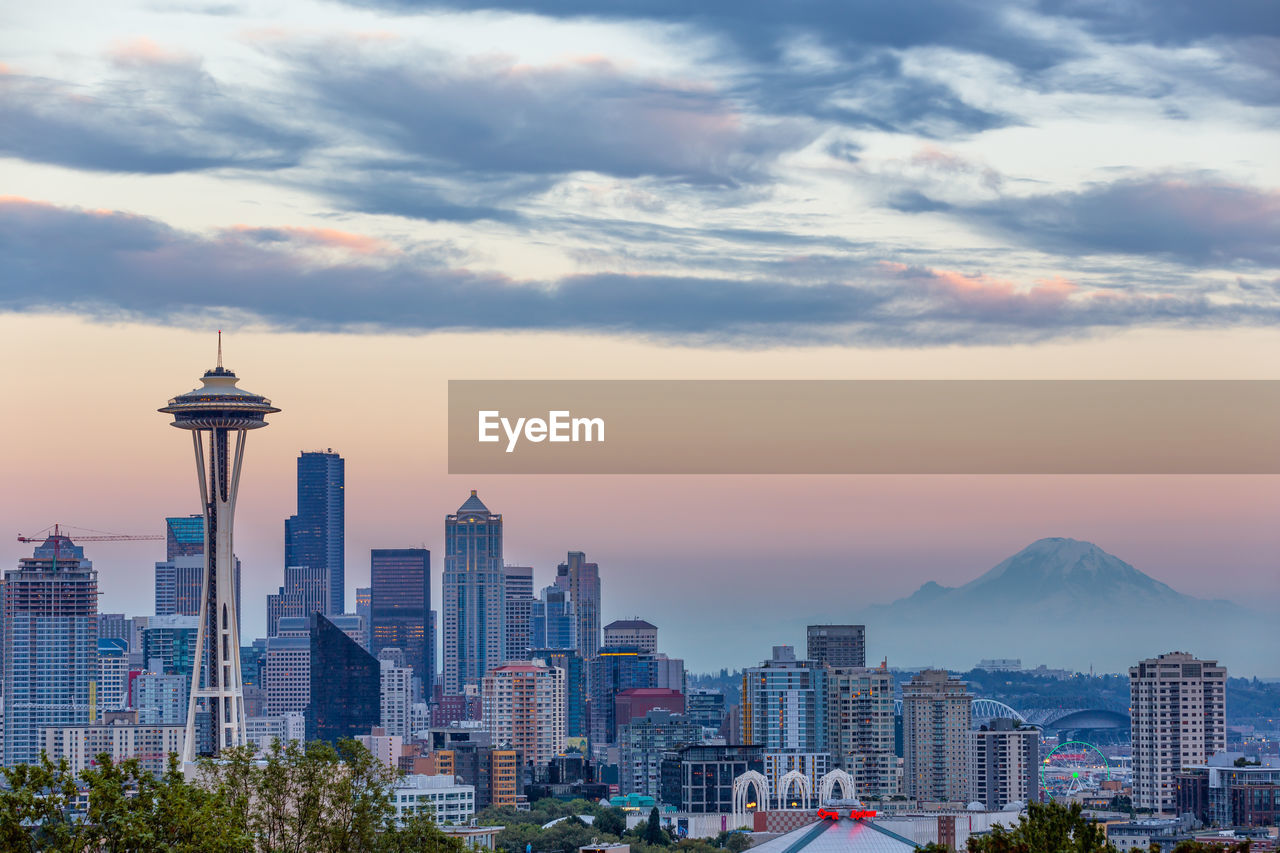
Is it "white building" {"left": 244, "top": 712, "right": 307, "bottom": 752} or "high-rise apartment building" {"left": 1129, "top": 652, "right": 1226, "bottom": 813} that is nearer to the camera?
"high-rise apartment building" {"left": 1129, "top": 652, "right": 1226, "bottom": 813}

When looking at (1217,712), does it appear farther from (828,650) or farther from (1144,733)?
(828,650)

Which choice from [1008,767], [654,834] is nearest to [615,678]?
[1008,767]

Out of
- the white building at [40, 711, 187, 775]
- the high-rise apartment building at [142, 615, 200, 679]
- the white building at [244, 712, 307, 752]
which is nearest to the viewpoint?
the white building at [40, 711, 187, 775]

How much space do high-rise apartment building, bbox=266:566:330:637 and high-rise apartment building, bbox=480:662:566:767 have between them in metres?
58.8

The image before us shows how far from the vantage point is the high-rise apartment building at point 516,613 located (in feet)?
554

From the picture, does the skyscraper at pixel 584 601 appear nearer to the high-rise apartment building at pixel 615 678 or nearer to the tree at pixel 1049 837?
the high-rise apartment building at pixel 615 678

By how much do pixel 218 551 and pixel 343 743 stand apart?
45603 millimetres

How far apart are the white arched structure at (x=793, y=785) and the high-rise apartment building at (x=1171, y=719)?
15193mm

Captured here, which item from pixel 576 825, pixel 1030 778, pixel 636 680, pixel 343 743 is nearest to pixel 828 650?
pixel 636 680

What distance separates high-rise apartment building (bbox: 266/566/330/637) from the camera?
17225cm

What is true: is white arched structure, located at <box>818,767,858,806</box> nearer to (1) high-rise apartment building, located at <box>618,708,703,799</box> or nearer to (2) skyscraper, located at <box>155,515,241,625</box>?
(1) high-rise apartment building, located at <box>618,708,703,799</box>

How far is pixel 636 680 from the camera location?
14450cm

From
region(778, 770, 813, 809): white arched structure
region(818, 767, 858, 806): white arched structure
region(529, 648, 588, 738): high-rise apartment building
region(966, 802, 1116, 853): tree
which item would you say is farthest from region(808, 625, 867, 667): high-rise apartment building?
region(966, 802, 1116, 853): tree

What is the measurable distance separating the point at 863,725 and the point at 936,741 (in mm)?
6651
